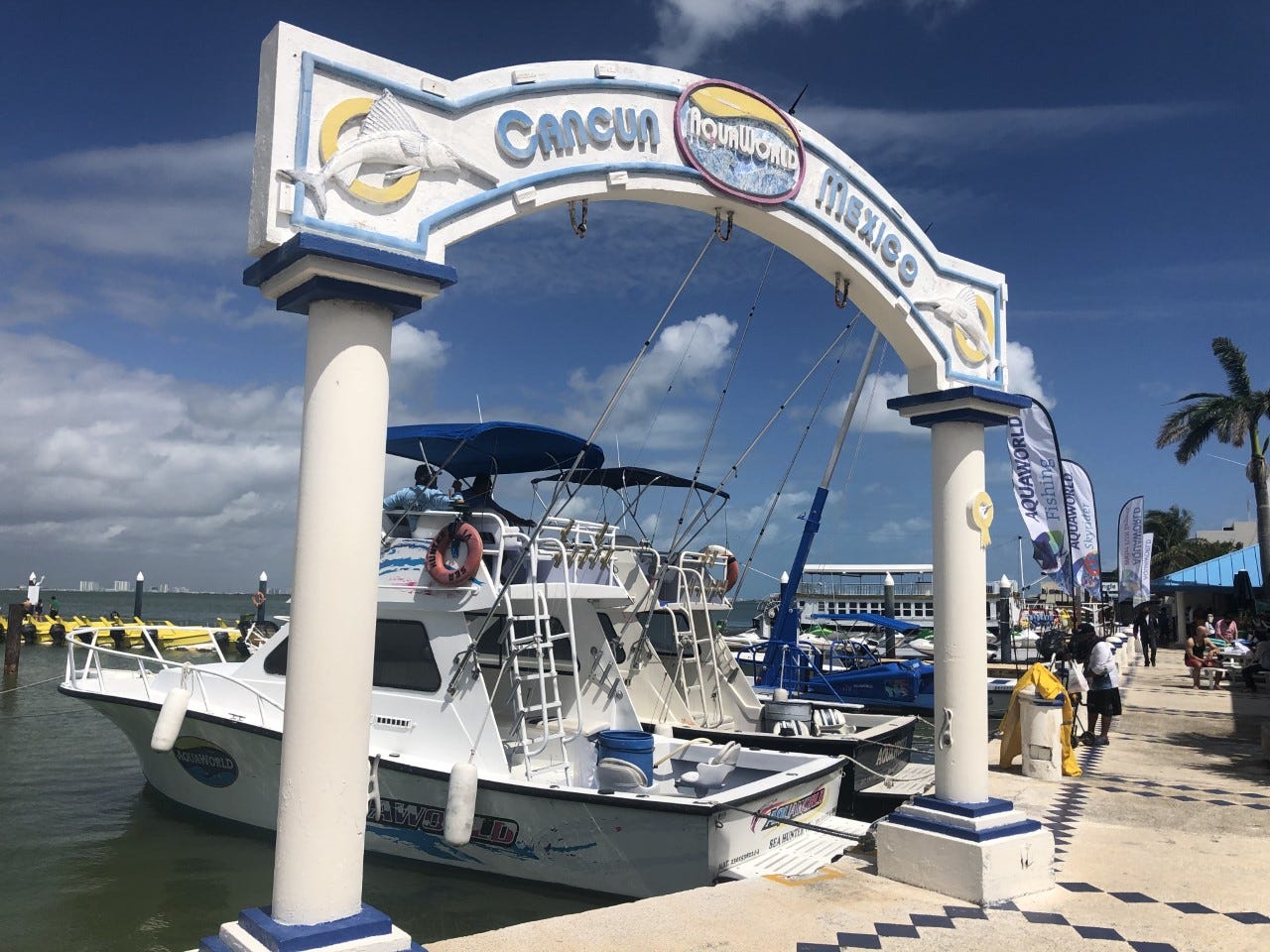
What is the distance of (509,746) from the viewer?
8.82 metres

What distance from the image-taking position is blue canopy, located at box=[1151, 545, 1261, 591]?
28.9 metres

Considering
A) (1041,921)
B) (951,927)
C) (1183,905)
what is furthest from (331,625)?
(1183,905)

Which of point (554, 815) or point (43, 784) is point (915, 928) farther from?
point (43, 784)

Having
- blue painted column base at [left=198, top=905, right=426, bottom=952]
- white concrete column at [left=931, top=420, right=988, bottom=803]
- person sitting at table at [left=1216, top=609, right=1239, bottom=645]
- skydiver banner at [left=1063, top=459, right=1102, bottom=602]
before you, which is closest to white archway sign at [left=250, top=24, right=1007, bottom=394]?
white concrete column at [left=931, top=420, right=988, bottom=803]

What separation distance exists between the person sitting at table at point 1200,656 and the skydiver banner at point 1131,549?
4.91 metres

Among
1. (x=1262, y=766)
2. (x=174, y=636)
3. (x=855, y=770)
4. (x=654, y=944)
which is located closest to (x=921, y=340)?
(x=654, y=944)

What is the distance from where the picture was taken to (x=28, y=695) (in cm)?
2166

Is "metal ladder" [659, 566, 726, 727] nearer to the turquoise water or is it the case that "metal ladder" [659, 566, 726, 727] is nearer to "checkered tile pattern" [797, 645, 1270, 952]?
the turquoise water

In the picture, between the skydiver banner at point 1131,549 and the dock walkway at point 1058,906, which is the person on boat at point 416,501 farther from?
the skydiver banner at point 1131,549

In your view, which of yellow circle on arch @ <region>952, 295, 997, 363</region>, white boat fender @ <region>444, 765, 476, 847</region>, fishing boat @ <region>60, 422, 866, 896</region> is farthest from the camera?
fishing boat @ <region>60, 422, 866, 896</region>

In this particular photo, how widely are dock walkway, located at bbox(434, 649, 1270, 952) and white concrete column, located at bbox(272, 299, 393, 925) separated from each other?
0.91 metres

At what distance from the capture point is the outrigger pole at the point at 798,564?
15.6 m

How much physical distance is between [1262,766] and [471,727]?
8.19 m

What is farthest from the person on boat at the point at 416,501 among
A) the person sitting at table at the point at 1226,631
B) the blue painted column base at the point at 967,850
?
the person sitting at table at the point at 1226,631
